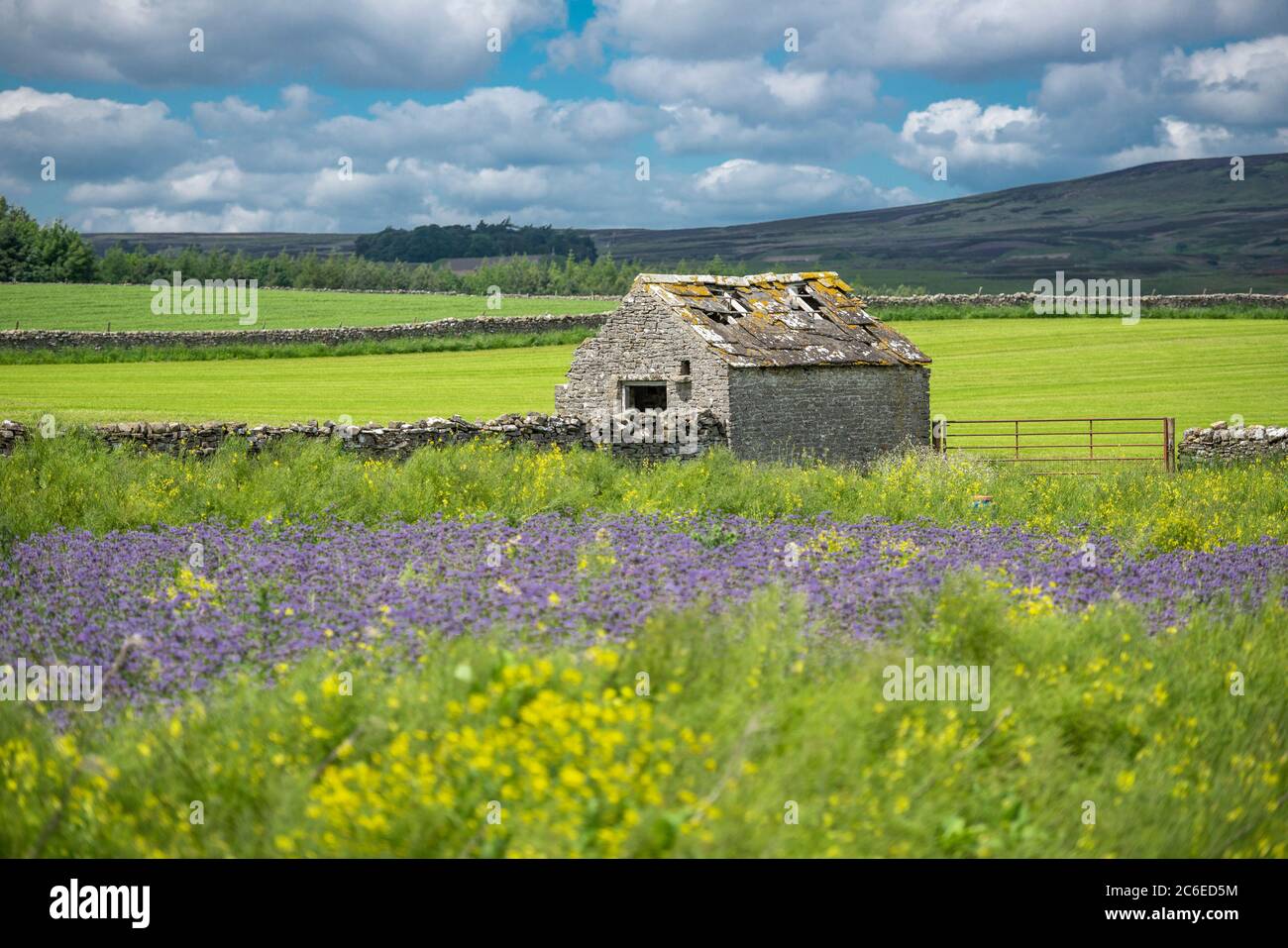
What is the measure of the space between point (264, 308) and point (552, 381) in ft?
116

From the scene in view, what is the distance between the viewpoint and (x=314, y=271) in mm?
113500

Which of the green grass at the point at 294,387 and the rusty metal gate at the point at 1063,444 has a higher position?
the green grass at the point at 294,387

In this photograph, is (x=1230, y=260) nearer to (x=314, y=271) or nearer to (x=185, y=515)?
(x=314, y=271)

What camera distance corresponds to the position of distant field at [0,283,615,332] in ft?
198

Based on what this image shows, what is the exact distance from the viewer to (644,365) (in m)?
26.0

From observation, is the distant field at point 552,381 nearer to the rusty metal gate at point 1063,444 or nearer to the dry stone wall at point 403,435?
the rusty metal gate at point 1063,444

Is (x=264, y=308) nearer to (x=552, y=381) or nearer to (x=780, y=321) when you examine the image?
(x=552, y=381)

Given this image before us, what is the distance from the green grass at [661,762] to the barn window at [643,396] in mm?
19151

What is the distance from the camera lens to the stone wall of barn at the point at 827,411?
24906 millimetres

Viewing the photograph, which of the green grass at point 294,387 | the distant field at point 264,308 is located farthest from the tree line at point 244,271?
the green grass at point 294,387

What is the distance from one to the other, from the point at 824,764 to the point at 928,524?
863cm

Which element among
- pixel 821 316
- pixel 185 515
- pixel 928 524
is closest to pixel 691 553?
pixel 928 524

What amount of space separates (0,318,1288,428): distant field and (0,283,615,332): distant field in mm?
11723

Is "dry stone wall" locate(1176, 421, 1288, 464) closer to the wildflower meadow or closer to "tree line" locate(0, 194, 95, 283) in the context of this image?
the wildflower meadow
